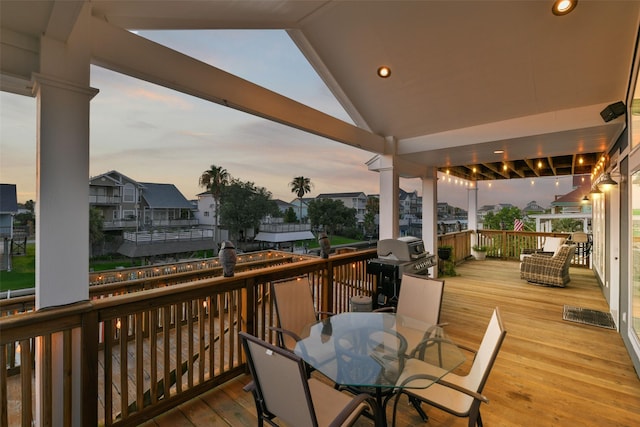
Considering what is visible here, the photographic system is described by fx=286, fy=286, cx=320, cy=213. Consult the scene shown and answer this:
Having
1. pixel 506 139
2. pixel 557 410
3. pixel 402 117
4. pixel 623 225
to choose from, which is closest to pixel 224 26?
pixel 402 117

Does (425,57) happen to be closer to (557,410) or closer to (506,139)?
(506,139)

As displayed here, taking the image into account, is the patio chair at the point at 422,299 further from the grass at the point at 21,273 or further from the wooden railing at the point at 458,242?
the wooden railing at the point at 458,242

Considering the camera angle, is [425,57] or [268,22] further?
[425,57]

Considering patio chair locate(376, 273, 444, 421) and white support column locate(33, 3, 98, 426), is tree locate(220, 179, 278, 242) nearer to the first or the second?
patio chair locate(376, 273, 444, 421)

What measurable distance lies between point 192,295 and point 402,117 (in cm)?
370

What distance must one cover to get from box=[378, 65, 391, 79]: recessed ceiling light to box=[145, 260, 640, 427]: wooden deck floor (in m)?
3.47

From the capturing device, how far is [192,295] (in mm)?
2334

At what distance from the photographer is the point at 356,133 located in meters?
4.25

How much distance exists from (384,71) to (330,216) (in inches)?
134

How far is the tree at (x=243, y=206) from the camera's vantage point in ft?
18.7

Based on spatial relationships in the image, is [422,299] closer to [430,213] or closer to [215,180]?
[430,213]

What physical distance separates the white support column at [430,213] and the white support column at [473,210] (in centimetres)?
402

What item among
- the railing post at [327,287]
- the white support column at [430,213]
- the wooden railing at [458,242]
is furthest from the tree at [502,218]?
the railing post at [327,287]

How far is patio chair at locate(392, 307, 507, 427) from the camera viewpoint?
1585 mm
